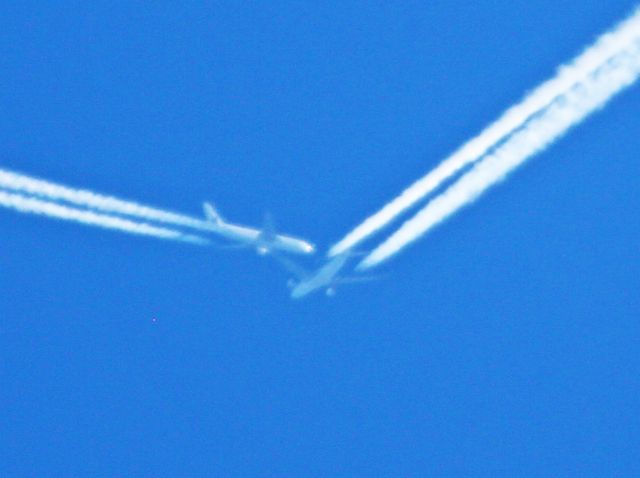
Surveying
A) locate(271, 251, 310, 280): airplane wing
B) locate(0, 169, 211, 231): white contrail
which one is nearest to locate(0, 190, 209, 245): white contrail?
locate(0, 169, 211, 231): white contrail

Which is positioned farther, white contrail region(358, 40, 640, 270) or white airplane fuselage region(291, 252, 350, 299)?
white airplane fuselage region(291, 252, 350, 299)

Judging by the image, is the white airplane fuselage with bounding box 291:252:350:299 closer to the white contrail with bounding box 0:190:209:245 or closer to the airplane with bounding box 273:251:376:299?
the airplane with bounding box 273:251:376:299

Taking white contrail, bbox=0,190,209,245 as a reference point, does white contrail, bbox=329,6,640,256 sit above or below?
below

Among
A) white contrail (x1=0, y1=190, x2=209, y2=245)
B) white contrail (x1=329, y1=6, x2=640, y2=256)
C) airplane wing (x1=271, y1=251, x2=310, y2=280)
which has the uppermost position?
white contrail (x1=0, y1=190, x2=209, y2=245)

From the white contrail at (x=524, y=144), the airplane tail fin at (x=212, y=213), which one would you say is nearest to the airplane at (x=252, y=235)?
the airplane tail fin at (x=212, y=213)

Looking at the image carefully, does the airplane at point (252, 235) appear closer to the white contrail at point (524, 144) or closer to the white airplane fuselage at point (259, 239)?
the white airplane fuselage at point (259, 239)

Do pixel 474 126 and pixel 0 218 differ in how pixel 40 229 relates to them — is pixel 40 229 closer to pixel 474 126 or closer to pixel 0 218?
pixel 0 218

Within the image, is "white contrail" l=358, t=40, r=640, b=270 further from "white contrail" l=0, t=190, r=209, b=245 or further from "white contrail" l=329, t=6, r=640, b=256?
"white contrail" l=0, t=190, r=209, b=245
